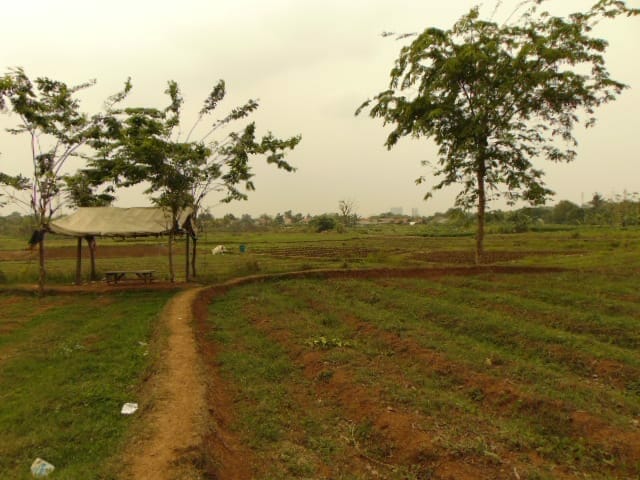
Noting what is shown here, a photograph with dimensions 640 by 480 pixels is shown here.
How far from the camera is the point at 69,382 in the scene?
6703 millimetres

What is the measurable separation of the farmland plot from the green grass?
4.16ft

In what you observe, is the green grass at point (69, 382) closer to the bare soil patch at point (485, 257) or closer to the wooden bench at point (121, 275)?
the wooden bench at point (121, 275)

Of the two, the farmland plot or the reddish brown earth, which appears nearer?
the reddish brown earth

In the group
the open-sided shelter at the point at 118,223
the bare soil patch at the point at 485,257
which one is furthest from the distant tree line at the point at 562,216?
the open-sided shelter at the point at 118,223

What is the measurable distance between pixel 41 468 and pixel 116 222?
13.7 meters

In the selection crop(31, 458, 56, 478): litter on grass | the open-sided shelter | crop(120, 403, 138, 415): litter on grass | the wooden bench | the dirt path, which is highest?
the open-sided shelter

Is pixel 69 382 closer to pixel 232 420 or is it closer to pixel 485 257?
pixel 232 420

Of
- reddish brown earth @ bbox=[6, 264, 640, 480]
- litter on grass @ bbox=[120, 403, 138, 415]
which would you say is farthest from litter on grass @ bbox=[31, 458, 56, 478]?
litter on grass @ bbox=[120, 403, 138, 415]

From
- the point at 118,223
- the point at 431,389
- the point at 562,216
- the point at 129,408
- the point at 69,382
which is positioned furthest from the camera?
the point at 562,216

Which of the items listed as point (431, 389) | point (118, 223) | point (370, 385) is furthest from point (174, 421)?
point (118, 223)

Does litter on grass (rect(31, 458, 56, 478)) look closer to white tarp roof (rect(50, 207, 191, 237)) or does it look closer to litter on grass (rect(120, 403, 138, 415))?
litter on grass (rect(120, 403, 138, 415))

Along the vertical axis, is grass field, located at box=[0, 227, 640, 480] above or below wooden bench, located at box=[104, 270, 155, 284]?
below

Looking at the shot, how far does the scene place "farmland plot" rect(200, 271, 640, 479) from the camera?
4.52 m

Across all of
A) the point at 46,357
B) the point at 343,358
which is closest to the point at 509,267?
the point at 343,358
